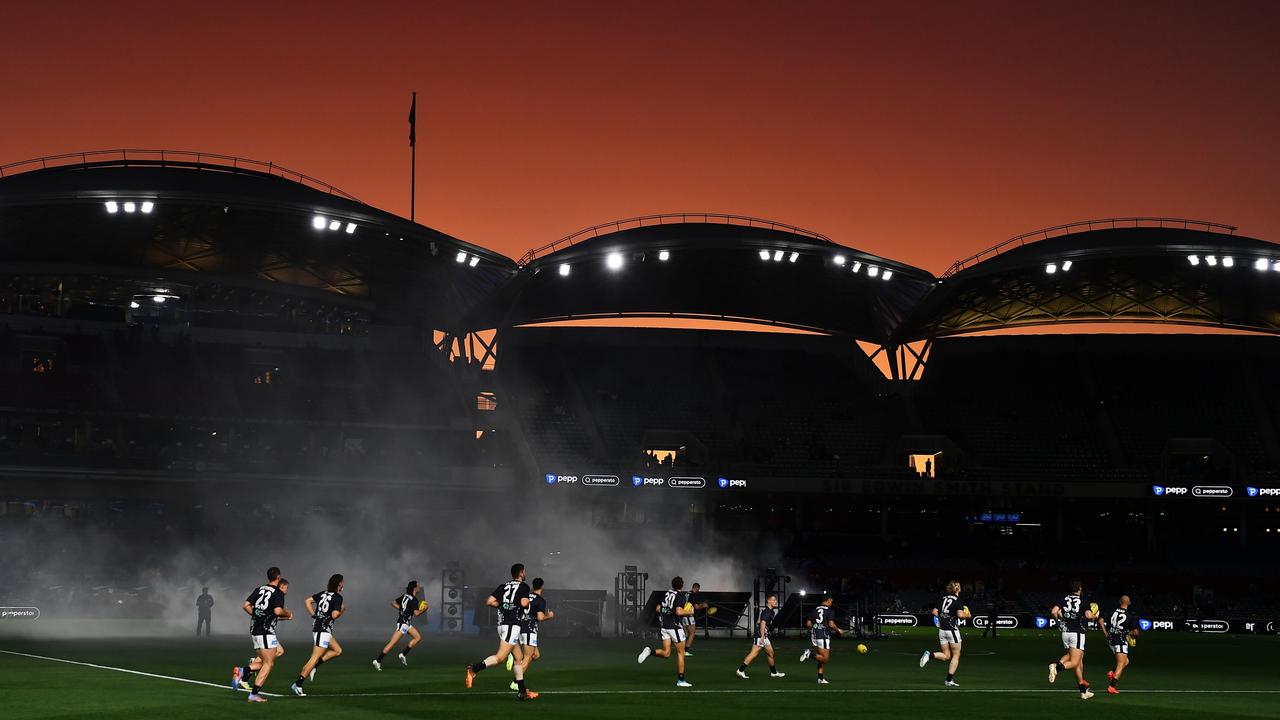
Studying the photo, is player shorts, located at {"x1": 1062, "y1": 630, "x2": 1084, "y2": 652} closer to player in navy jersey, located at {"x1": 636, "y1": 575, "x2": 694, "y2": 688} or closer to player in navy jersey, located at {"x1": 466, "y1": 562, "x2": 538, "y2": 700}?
player in navy jersey, located at {"x1": 636, "y1": 575, "x2": 694, "y2": 688}

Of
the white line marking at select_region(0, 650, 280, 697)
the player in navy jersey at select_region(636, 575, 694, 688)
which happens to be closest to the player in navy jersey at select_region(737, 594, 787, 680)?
the player in navy jersey at select_region(636, 575, 694, 688)

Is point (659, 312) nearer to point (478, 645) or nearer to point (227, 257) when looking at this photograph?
point (227, 257)

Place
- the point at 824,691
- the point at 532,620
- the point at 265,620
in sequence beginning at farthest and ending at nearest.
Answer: the point at 824,691 < the point at 532,620 < the point at 265,620

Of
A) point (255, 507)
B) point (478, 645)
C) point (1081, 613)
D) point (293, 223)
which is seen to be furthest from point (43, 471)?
point (1081, 613)

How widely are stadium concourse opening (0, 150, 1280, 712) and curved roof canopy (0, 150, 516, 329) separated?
0.20m

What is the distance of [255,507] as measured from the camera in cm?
5959

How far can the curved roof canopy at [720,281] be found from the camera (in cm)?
5584

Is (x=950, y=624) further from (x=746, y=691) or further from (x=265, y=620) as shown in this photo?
(x=265, y=620)

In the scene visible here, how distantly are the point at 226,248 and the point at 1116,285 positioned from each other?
4253 cm

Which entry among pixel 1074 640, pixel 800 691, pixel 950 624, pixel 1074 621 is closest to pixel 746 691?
pixel 800 691

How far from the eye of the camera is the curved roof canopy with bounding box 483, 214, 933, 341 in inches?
2199

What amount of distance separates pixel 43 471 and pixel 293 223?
51.1 feet

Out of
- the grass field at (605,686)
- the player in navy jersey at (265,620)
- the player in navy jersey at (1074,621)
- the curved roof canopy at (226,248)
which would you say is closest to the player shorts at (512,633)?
the grass field at (605,686)

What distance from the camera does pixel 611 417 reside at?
225 feet
